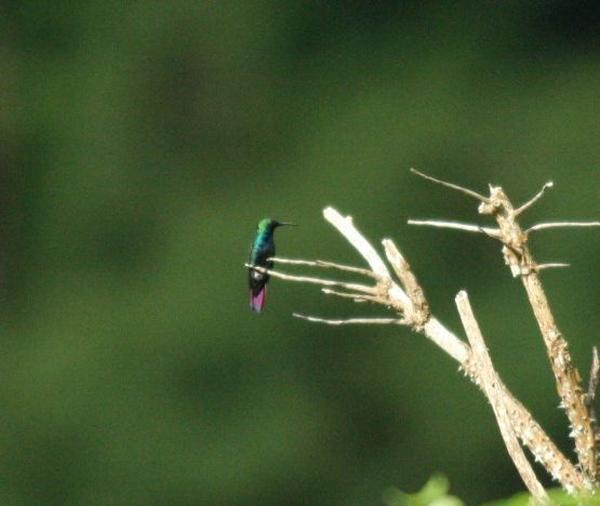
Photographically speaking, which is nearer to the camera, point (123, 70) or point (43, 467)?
point (43, 467)

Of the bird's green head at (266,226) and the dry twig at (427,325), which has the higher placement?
the bird's green head at (266,226)

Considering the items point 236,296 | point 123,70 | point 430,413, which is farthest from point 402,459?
point 123,70

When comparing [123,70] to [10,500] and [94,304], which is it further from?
[10,500]

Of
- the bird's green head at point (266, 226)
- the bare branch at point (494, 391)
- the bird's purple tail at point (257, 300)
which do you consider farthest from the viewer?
the bird's green head at point (266, 226)

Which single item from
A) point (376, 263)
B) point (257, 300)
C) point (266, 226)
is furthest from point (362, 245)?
point (266, 226)

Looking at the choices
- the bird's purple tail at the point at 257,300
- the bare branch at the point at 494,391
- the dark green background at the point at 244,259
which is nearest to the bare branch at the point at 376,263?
the bare branch at the point at 494,391

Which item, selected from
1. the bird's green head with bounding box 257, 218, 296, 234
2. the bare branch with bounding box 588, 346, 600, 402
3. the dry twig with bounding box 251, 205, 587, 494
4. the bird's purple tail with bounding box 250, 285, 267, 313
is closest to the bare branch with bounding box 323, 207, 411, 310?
the dry twig with bounding box 251, 205, 587, 494

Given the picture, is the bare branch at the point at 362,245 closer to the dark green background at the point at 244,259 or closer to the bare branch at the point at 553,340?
the bare branch at the point at 553,340

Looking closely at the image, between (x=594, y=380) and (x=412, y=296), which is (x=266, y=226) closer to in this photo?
(x=412, y=296)

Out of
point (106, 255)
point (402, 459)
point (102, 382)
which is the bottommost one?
point (402, 459)
